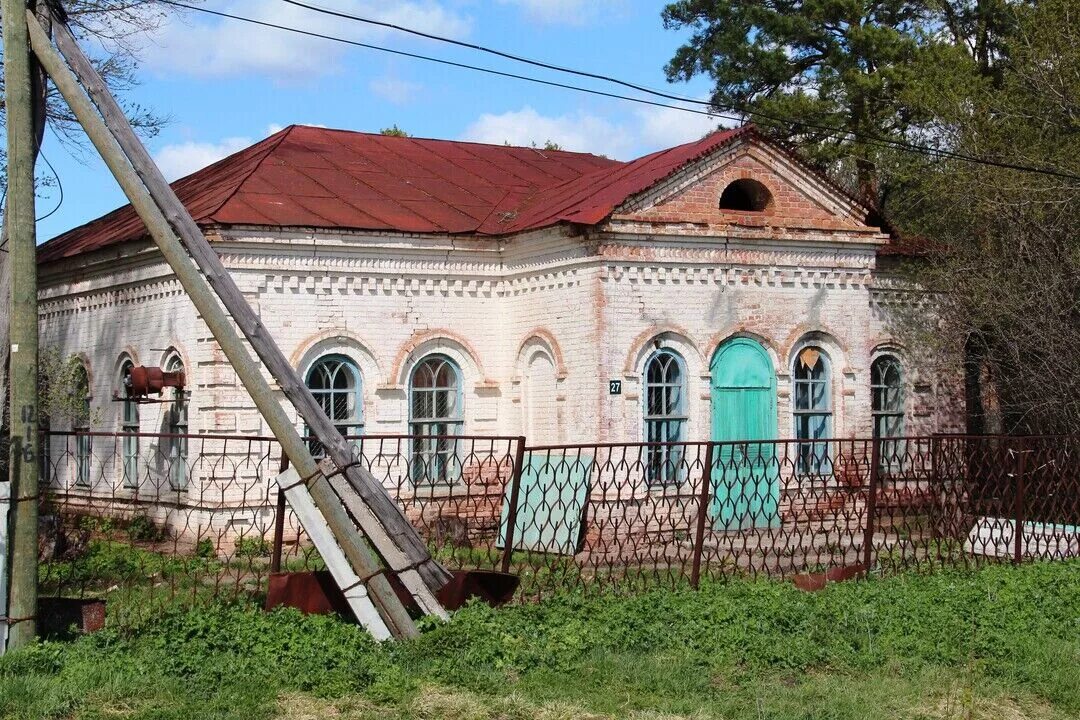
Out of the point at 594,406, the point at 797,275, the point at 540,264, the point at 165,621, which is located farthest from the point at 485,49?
the point at 165,621

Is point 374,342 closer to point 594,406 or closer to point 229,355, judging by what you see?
point 594,406

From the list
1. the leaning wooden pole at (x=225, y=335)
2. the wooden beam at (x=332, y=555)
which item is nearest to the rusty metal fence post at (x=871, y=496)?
the leaning wooden pole at (x=225, y=335)

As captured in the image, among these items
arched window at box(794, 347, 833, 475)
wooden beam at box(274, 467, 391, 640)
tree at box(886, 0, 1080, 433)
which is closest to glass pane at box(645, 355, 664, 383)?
arched window at box(794, 347, 833, 475)

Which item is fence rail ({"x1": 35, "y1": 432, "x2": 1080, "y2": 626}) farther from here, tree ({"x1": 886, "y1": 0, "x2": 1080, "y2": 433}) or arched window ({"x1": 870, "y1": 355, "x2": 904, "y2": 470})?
tree ({"x1": 886, "y1": 0, "x2": 1080, "y2": 433})

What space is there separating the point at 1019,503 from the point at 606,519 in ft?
12.1

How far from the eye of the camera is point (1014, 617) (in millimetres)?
9031

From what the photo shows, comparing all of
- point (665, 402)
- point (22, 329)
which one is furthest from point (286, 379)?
point (665, 402)

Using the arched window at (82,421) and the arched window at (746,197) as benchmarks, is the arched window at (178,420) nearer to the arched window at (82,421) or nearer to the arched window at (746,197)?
the arched window at (82,421)

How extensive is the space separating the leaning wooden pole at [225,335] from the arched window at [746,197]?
832 centimetres

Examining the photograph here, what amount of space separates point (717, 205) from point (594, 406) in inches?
112

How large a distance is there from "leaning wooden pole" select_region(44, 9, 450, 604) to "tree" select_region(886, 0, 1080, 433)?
407 inches

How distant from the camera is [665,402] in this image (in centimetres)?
1512

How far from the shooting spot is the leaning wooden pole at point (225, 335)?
26.3 feet

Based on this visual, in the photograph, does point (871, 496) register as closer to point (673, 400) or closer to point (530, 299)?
point (673, 400)
